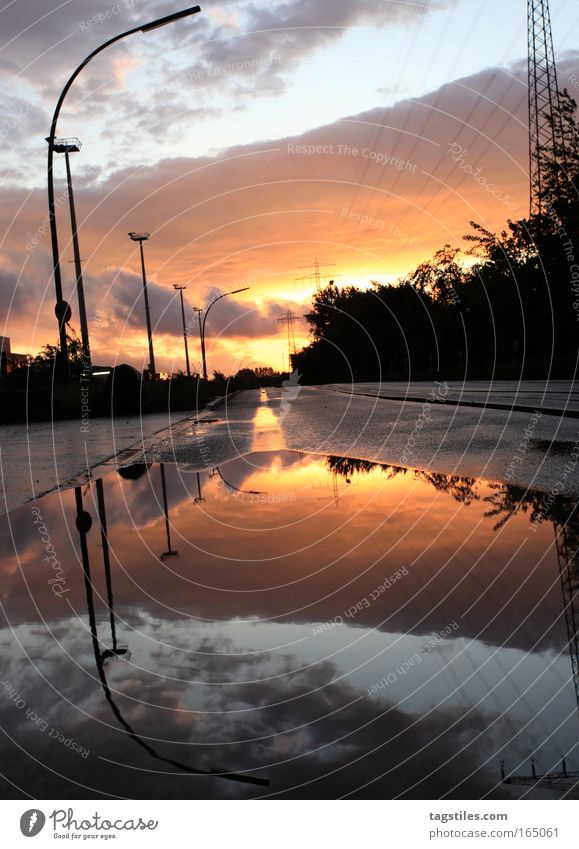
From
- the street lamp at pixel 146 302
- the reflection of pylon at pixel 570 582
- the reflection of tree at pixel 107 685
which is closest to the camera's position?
the reflection of tree at pixel 107 685

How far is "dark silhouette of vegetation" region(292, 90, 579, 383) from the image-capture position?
44.0 metres

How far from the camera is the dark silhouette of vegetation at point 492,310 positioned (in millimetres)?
43969

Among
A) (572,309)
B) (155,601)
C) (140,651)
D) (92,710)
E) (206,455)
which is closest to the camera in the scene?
(92,710)

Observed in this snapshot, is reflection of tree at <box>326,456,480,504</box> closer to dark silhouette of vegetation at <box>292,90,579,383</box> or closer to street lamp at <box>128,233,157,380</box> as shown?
dark silhouette of vegetation at <box>292,90,579,383</box>

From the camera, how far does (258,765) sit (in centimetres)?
297

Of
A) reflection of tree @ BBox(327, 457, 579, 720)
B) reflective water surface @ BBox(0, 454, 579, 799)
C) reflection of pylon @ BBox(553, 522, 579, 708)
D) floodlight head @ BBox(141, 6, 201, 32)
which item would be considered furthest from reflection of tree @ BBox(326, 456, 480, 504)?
floodlight head @ BBox(141, 6, 201, 32)

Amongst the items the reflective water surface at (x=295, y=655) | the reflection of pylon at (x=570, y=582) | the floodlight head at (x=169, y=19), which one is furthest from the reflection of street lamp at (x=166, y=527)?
the floodlight head at (x=169, y=19)

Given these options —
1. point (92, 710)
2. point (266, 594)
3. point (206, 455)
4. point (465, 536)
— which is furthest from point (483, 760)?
point (206, 455)

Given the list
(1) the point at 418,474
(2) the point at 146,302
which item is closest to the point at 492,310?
(2) the point at 146,302

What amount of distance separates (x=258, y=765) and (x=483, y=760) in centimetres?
76

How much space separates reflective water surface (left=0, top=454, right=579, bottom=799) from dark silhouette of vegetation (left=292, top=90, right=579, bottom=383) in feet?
112

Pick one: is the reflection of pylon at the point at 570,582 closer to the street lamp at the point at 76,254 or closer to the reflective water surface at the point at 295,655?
the reflective water surface at the point at 295,655

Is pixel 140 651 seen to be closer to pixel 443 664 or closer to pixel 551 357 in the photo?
pixel 443 664

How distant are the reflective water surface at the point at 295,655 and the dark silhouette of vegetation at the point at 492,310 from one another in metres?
34.0
